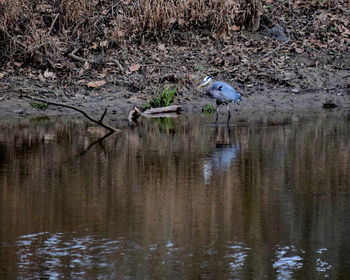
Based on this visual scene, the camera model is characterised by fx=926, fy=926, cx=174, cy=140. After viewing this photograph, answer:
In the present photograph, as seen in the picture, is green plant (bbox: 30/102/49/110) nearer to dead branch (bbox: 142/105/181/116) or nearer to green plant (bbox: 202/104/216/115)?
dead branch (bbox: 142/105/181/116)

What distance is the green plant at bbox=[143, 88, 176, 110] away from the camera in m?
17.2

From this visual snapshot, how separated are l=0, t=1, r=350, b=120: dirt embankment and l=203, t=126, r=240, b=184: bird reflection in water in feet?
10.9

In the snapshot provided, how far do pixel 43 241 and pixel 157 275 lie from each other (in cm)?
136

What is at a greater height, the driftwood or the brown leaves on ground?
the brown leaves on ground

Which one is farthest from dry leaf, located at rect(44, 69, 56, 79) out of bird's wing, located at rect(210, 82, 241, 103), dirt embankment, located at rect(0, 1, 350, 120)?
bird's wing, located at rect(210, 82, 241, 103)

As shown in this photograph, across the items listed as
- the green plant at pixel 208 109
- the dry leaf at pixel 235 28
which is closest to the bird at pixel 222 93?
the green plant at pixel 208 109

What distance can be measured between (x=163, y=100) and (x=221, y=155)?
5.37 m

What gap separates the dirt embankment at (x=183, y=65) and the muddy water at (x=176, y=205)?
3.45 m

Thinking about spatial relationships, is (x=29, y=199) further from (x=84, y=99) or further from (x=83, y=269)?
(x=84, y=99)

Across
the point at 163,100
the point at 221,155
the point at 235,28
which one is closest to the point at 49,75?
the point at 163,100

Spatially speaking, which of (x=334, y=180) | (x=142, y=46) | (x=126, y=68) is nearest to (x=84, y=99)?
(x=126, y=68)

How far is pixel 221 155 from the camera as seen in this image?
→ 1209 cm

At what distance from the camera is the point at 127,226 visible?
7.99 metres

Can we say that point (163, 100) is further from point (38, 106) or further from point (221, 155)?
point (221, 155)
